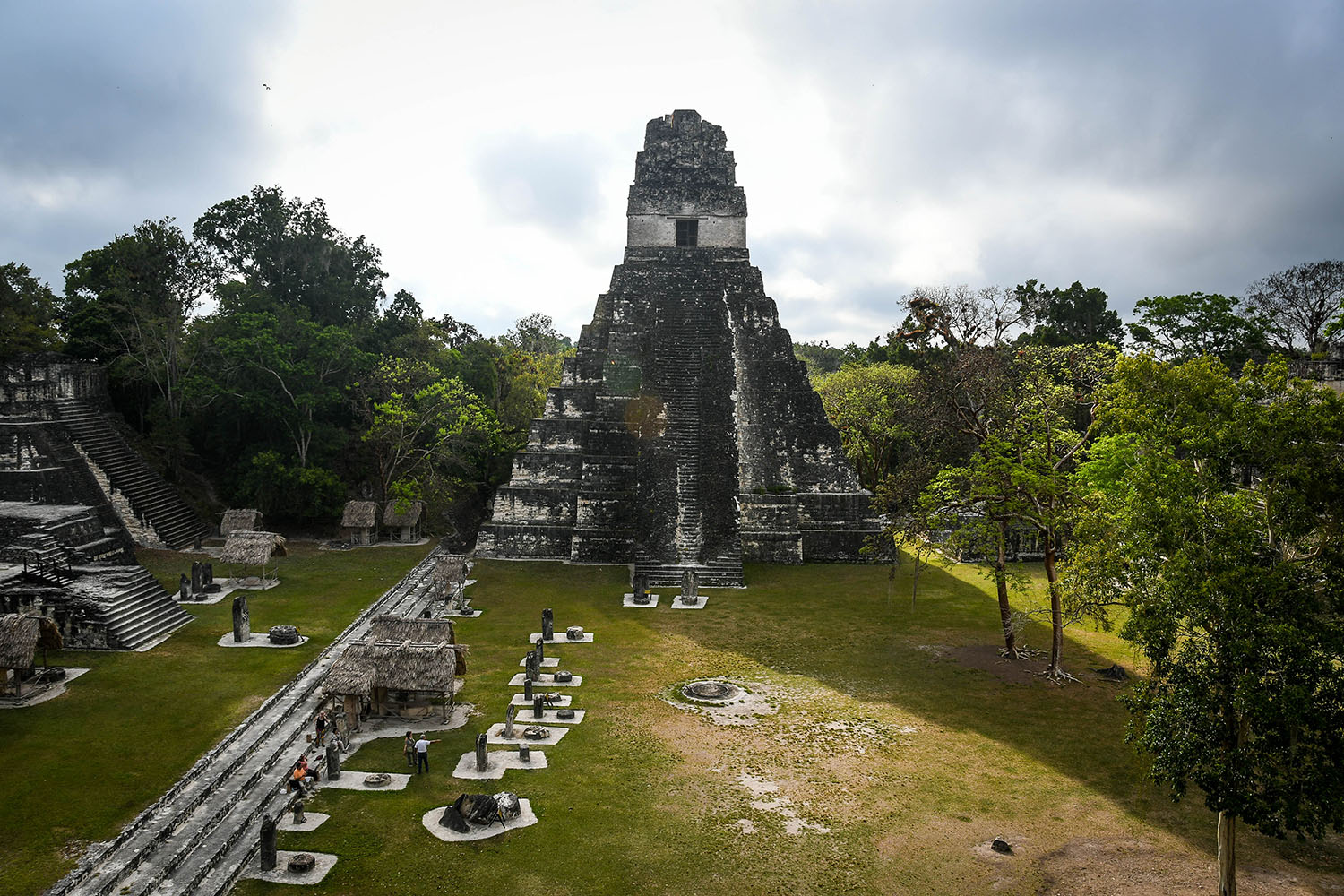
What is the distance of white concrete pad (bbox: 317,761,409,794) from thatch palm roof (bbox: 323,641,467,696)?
1.93 meters

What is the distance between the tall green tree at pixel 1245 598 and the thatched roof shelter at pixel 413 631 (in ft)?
38.4

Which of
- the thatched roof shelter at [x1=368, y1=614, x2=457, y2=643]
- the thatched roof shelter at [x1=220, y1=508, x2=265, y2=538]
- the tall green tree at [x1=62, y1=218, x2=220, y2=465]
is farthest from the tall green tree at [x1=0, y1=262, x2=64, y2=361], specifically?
the thatched roof shelter at [x1=368, y1=614, x2=457, y2=643]

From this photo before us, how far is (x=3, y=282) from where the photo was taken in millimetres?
31891

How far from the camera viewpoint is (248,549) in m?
24.0

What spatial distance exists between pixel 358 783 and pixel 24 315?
2863 cm

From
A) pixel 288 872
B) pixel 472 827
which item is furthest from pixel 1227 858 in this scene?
pixel 288 872

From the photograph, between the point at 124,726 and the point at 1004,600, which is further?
the point at 1004,600

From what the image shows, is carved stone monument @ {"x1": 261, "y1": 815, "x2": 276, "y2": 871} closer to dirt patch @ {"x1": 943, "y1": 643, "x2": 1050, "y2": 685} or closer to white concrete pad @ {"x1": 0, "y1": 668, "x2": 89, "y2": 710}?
white concrete pad @ {"x1": 0, "y1": 668, "x2": 89, "y2": 710}

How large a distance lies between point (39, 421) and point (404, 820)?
81.2 feet

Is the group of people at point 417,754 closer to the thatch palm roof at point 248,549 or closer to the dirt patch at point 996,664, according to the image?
the dirt patch at point 996,664

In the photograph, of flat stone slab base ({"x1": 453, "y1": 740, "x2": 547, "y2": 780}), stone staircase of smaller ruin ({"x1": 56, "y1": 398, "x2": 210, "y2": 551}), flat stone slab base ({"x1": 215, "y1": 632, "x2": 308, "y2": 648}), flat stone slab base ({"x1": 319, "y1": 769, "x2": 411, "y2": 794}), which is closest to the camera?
flat stone slab base ({"x1": 319, "y1": 769, "x2": 411, "y2": 794})

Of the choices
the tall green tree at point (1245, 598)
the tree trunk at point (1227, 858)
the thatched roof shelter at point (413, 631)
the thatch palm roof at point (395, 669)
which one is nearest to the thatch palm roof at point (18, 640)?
the thatch palm roof at point (395, 669)

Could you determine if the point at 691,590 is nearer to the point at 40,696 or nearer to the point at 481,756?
the point at 481,756

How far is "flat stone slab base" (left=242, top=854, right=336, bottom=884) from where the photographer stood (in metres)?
10.6
